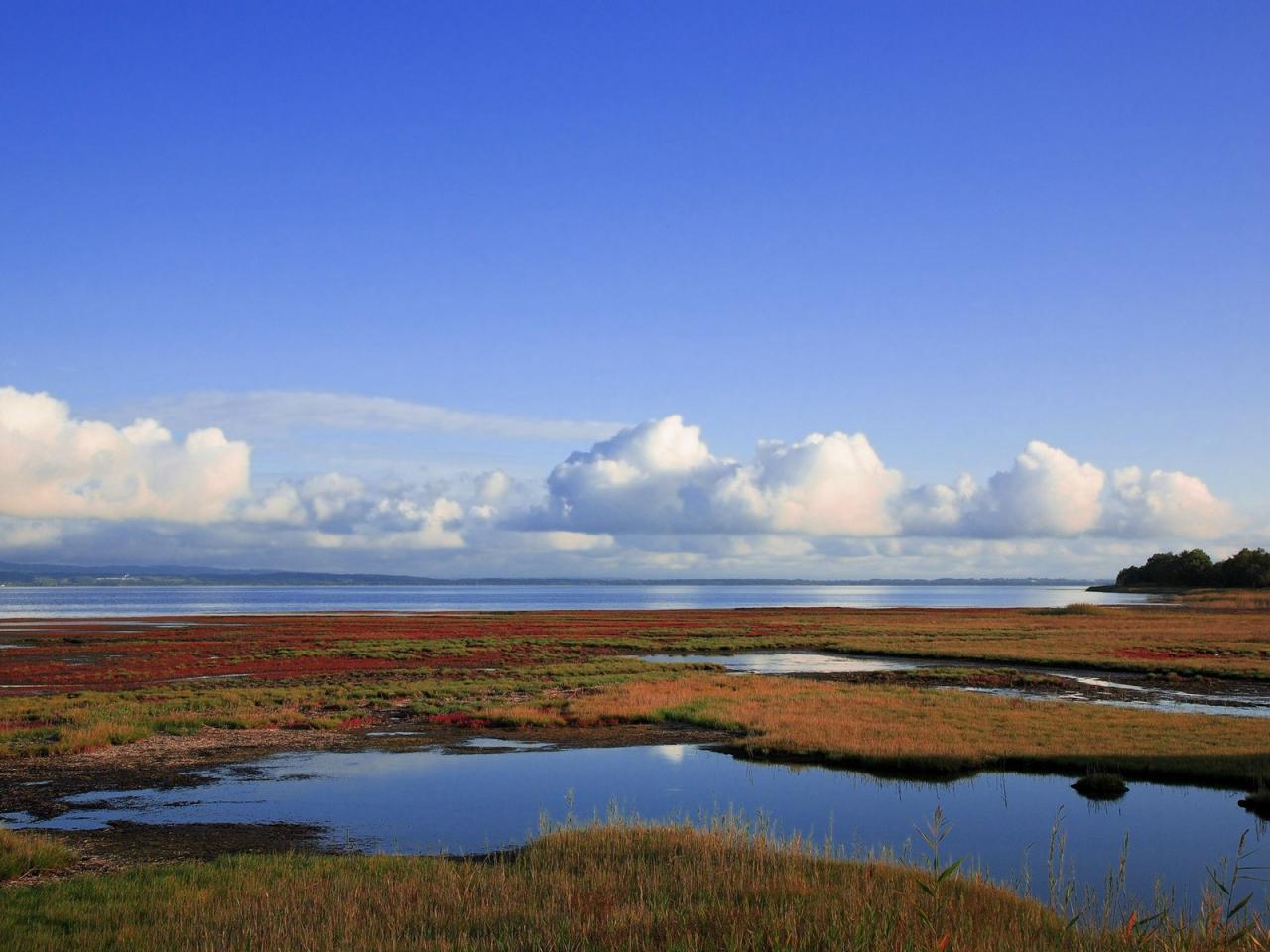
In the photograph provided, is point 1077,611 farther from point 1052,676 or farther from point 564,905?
point 564,905

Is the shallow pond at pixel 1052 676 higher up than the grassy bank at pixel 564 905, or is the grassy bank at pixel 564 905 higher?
the grassy bank at pixel 564 905

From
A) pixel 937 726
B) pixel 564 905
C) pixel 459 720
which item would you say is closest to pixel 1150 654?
pixel 937 726

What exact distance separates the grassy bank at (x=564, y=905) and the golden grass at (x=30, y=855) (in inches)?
40.6

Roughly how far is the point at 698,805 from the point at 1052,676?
35912mm

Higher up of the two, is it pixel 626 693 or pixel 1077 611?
pixel 626 693

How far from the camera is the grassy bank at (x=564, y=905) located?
392 inches

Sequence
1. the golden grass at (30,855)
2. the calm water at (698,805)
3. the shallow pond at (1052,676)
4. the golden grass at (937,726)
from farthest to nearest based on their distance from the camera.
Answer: the shallow pond at (1052,676)
the golden grass at (937,726)
the calm water at (698,805)
the golden grass at (30,855)

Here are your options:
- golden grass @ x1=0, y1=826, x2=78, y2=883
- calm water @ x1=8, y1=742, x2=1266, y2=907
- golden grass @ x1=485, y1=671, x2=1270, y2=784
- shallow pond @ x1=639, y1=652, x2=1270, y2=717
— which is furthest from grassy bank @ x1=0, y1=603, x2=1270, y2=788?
golden grass @ x1=0, y1=826, x2=78, y2=883

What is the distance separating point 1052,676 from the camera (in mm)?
51625

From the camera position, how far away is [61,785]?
23719mm

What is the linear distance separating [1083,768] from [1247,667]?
1373 inches

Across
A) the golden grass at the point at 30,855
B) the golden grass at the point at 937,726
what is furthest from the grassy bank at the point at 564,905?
the golden grass at the point at 937,726

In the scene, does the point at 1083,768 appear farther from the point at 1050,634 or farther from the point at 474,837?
the point at 1050,634

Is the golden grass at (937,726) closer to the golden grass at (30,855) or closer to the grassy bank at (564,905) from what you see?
the grassy bank at (564,905)
